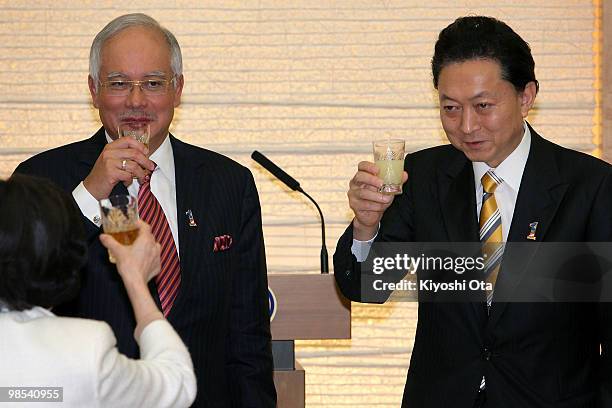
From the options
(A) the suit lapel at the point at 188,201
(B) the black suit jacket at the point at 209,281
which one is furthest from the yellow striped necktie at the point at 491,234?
(A) the suit lapel at the point at 188,201

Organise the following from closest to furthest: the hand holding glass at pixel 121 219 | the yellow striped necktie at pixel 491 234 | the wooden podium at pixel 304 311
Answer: the hand holding glass at pixel 121 219 < the yellow striped necktie at pixel 491 234 < the wooden podium at pixel 304 311

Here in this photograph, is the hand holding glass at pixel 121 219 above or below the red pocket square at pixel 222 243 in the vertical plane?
above

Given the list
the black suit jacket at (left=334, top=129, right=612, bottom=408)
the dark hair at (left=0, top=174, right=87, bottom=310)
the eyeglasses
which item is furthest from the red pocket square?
the dark hair at (left=0, top=174, right=87, bottom=310)

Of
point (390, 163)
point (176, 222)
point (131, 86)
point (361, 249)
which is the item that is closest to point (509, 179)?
point (390, 163)

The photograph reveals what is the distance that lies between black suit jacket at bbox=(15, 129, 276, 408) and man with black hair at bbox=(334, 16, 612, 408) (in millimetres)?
301

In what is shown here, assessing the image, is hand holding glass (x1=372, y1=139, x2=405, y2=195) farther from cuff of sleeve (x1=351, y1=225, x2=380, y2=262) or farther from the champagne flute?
the champagne flute

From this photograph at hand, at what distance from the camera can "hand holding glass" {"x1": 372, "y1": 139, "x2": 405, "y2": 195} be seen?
8.95ft

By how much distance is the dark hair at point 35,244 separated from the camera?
196 centimetres

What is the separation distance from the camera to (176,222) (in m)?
2.95

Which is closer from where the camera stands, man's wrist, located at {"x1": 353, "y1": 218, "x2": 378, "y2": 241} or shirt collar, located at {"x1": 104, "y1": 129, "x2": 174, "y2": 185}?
man's wrist, located at {"x1": 353, "y1": 218, "x2": 378, "y2": 241}

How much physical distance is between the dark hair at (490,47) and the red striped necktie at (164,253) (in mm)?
929

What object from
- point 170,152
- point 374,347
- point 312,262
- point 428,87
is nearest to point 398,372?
point 374,347

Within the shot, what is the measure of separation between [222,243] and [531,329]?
3.03 feet

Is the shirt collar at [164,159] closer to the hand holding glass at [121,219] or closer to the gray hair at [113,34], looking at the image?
the gray hair at [113,34]
